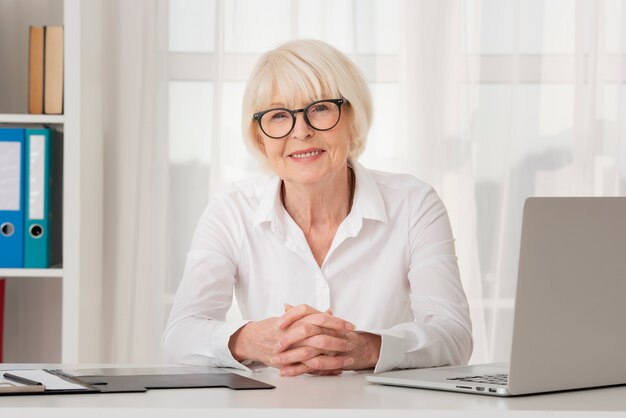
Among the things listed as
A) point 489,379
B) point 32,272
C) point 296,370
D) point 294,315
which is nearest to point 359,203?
point 294,315

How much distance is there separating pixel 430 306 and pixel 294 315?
40 cm

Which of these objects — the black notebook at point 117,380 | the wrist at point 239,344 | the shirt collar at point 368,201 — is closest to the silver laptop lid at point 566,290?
the black notebook at point 117,380

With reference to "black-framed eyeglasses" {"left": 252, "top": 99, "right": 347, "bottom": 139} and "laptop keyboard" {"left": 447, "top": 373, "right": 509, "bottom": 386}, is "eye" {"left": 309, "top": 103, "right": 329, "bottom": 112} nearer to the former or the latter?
"black-framed eyeglasses" {"left": 252, "top": 99, "right": 347, "bottom": 139}

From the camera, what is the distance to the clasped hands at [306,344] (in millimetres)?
1449

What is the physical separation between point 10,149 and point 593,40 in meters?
1.92

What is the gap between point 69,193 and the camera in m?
2.69

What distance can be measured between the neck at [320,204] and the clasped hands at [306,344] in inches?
19.6

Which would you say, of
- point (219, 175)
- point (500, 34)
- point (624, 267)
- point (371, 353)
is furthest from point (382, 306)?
point (500, 34)

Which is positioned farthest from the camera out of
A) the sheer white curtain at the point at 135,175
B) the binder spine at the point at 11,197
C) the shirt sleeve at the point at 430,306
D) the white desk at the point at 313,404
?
the sheer white curtain at the point at 135,175

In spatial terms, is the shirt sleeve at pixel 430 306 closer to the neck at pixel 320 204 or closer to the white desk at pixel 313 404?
the neck at pixel 320 204

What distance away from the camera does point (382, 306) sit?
2.02m

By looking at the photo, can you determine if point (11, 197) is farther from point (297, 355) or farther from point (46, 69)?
point (297, 355)

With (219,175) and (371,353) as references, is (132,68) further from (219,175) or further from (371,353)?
(371,353)

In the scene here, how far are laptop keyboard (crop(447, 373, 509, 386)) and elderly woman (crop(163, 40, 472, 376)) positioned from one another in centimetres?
57
